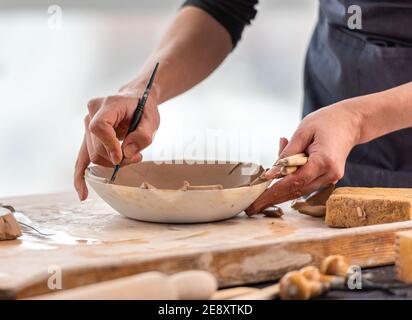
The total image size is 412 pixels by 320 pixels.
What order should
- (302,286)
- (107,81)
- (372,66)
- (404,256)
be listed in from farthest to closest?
(107,81) → (372,66) → (404,256) → (302,286)

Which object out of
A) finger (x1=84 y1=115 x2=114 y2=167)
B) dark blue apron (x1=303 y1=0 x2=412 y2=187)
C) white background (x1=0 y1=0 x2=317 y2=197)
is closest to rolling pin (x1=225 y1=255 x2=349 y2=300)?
finger (x1=84 y1=115 x2=114 y2=167)

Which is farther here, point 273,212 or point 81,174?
point 81,174

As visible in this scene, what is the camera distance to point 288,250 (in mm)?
1394

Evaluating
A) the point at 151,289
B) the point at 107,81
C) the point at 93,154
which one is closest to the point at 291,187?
the point at 93,154

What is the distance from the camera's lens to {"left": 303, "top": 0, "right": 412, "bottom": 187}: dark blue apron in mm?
2078

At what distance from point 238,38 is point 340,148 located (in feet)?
2.70

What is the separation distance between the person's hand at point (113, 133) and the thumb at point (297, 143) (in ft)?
1.00

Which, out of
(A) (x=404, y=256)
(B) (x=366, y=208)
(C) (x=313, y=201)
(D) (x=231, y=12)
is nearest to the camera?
(A) (x=404, y=256)

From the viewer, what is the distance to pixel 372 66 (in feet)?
6.98

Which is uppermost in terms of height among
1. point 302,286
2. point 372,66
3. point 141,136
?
point 372,66

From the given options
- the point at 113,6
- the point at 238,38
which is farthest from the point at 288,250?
the point at 113,6

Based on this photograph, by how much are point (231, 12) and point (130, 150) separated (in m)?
0.78

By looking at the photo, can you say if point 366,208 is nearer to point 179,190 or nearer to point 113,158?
point 179,190
